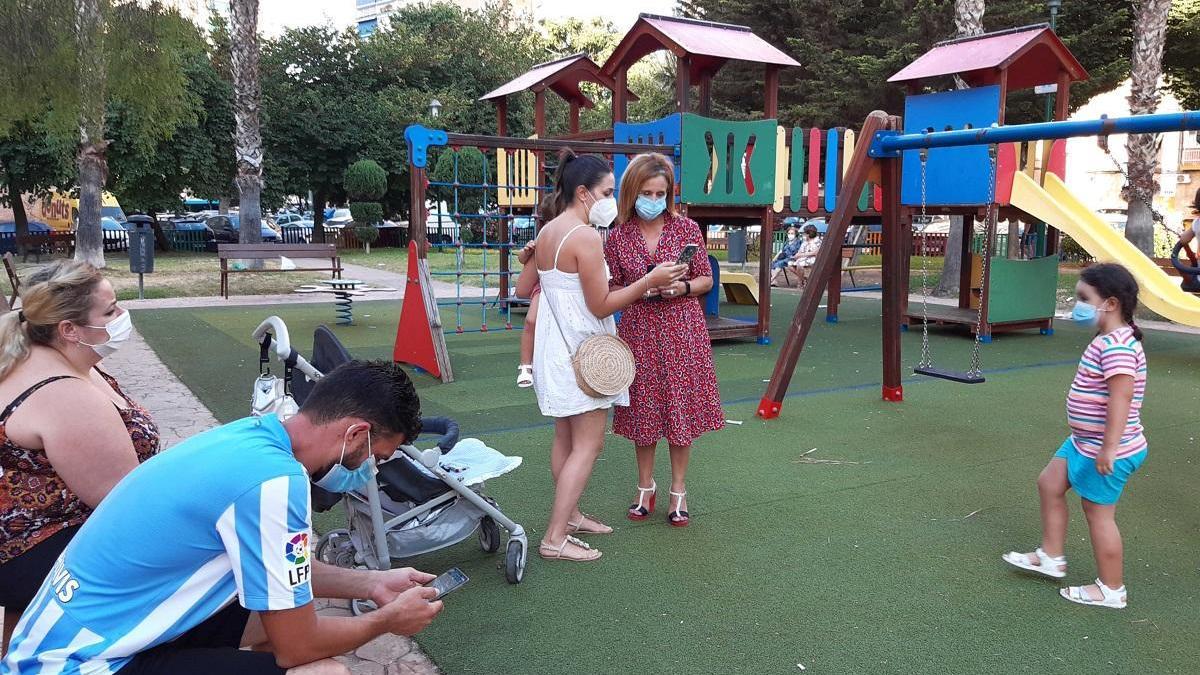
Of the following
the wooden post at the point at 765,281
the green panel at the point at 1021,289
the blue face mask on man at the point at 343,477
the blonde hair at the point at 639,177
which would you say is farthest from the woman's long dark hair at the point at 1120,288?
the green panel at the point at 1021,289

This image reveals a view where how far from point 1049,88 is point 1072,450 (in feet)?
31.2

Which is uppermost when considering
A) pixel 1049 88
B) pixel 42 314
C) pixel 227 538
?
pixel 1049 88

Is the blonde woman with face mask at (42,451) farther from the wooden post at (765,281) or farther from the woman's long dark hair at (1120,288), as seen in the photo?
the wooden post at (765,281)

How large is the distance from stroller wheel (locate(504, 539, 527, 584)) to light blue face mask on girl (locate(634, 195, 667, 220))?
149cm

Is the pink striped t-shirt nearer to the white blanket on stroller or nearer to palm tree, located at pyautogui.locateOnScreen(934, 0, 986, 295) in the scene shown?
the white blanket on stroller

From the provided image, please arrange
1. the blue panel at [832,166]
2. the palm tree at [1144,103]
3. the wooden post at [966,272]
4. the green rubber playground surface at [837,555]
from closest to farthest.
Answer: the green rubber playground surface at [837,555], the blue panel at [832,166], the wooden post at [966,272], the palm tree at [1144,103]

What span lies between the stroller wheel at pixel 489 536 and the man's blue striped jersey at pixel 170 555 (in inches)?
77.3

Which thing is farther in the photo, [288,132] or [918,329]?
[288,132]

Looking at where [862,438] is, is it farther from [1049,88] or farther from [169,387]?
[1049,88]

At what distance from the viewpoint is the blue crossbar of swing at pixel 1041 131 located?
4.55m

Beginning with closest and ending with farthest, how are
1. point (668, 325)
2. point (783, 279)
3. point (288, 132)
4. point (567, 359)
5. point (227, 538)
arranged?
point (227, 538) → point (567, 359) → point (668, 325) → point (783, 279) → point (288, 132)

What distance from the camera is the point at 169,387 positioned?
281 inches

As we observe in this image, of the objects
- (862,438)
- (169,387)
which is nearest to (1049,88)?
(862,438)

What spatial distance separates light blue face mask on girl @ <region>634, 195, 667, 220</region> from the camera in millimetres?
3830
